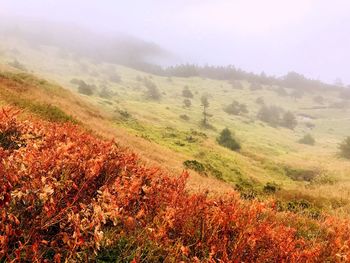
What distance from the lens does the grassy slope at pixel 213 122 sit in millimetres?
34062

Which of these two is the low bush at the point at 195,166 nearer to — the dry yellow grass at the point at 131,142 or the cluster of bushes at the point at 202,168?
the cluster of bushes at the point at 202,168

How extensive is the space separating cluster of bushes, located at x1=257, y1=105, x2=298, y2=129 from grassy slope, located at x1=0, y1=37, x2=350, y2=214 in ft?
9.51

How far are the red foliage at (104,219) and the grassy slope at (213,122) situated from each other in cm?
1667

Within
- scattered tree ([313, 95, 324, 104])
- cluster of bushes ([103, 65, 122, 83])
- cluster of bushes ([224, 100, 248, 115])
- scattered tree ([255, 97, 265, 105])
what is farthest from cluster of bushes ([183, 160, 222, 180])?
scattered tree ([313, 95, 324, 104])

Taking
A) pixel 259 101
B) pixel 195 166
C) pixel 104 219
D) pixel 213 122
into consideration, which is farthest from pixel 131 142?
pixel 259 101

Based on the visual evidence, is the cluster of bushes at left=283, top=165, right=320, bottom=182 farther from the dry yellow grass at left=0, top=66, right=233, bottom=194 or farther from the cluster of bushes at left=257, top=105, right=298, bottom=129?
the cluster of bushes at left=257, top=105, right=298, bottom=129

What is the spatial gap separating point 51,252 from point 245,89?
15004cm

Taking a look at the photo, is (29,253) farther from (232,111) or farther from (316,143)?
(232,111)

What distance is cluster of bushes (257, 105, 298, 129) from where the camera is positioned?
346 feet

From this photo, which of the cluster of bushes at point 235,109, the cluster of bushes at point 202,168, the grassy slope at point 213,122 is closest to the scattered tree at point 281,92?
the grassy slope at point 213,122

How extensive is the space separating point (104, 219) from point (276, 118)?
355 ft

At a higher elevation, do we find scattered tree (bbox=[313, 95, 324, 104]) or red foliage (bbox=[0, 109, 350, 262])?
red foliage (bbox=[0, 109, 350, 262])

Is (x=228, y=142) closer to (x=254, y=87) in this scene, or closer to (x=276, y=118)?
(x=276, y=118)

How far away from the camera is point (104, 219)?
3297 mm
